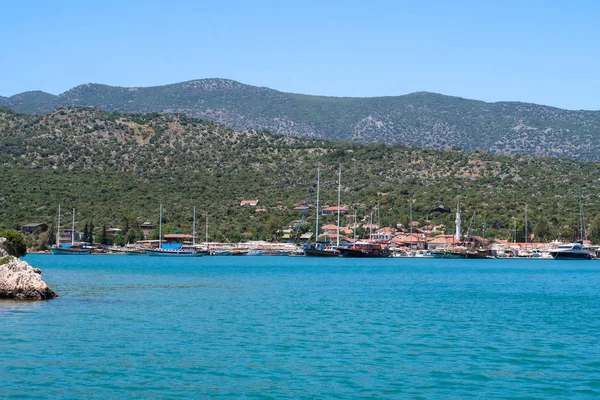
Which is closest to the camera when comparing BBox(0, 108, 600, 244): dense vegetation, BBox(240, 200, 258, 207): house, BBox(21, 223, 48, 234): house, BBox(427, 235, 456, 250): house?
BBox(21, 223, 48, 234): house

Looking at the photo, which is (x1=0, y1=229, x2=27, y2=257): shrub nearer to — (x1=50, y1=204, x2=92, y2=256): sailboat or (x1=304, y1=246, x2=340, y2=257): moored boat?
(x1=50, y1=204, x2=92, y2=256): sailboat

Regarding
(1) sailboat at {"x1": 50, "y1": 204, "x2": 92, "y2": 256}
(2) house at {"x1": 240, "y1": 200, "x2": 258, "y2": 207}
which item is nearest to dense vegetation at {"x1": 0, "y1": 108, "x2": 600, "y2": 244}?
(2) house at {"x1": 240, "y1": 200, "x2": 258, "y2": 207}

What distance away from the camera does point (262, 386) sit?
52.9 feet

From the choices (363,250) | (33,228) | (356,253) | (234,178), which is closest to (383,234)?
(363,250)

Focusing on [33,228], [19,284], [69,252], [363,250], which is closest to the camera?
[19,284]

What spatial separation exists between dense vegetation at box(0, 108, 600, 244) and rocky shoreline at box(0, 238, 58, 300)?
7130 centimetres

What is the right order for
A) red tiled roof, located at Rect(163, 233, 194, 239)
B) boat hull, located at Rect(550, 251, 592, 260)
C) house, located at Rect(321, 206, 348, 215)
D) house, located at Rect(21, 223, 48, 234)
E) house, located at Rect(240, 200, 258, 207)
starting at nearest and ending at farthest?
house, located at Rect(21, 223, 48, 234) < boat hull, located at Rect(550, 251, 592, 260) < red tiled roof, located at Rect(163, 233, 194, 239) < house, located at Rect(321, 206, 348, 215) < house, located at Rect(240, 200, 258, 207)

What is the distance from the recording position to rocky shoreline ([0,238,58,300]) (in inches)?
1176

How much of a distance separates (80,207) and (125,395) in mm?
97183

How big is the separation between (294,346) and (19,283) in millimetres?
13743

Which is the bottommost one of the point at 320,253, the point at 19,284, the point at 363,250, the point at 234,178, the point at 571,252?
the point at 320,253

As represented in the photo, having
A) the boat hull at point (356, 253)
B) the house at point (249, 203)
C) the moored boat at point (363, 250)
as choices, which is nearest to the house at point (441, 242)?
the moored boat at point (363, 250)

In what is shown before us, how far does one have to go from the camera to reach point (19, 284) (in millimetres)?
29906

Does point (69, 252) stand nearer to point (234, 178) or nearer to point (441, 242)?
point (234, 178)
